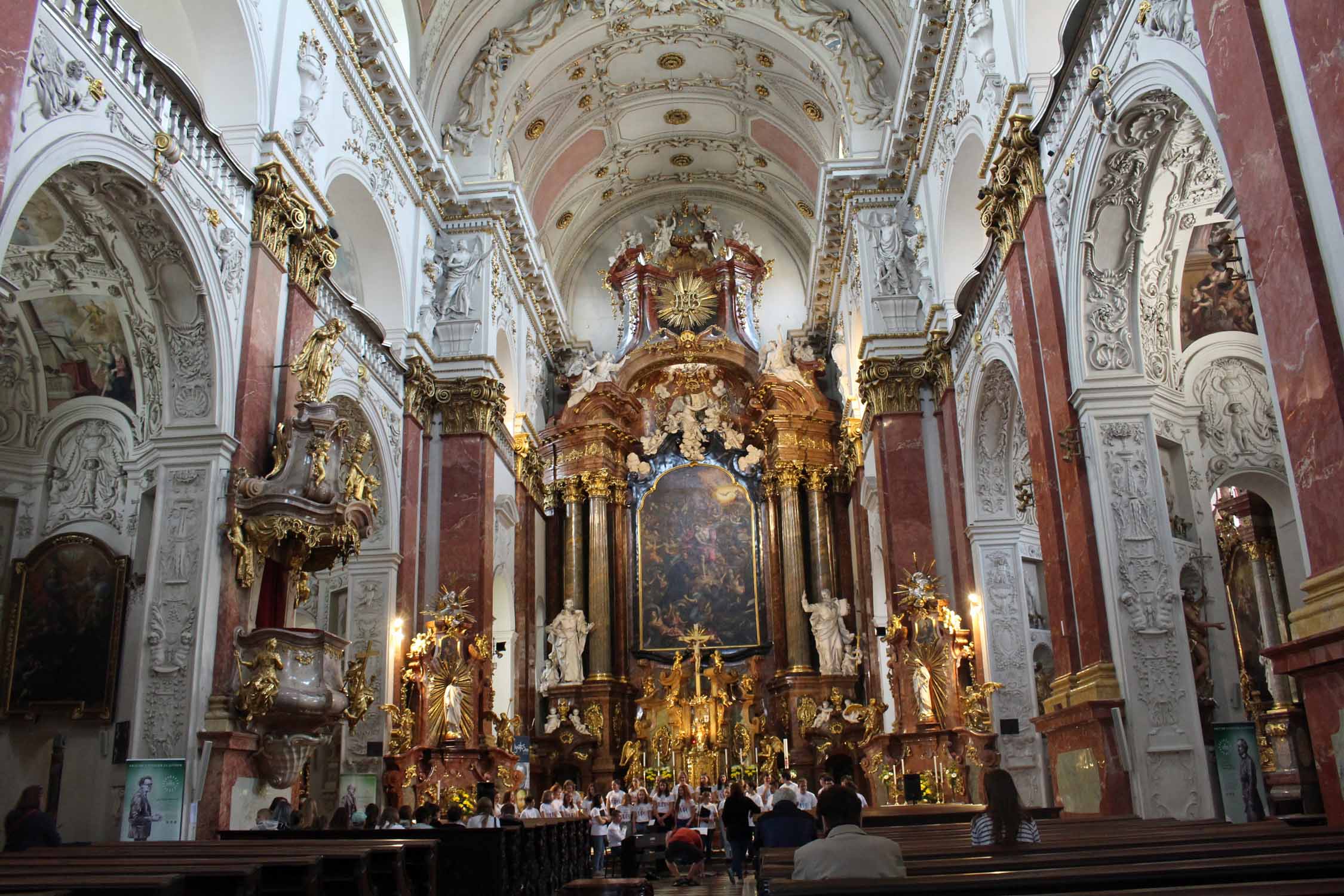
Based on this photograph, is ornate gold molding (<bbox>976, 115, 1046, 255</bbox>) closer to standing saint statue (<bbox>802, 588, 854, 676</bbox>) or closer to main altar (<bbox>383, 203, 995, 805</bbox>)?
main altar (<bbox>383, 203, 995, 805</bbox>)

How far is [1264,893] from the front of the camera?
2455mm

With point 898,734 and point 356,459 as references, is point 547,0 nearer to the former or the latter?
point 356,459

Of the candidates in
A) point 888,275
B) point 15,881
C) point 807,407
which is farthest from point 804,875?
point 807,407

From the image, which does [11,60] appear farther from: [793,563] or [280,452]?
[793,563]

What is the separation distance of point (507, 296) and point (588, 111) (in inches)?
195

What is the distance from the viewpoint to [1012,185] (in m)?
11.6

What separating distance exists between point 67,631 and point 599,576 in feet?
46.2

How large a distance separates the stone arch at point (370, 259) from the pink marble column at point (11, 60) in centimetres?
826

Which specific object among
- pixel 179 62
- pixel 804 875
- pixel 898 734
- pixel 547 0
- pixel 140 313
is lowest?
pixel 804 875

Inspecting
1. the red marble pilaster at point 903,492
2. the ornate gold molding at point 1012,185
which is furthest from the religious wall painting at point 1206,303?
the red marble pilaster at point 903,492

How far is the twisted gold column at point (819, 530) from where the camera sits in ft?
78.1

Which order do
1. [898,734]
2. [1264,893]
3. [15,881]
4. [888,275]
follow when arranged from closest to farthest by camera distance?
1. [1264,893]
2. [15,881]
3. [898,734]
4. [888,275]

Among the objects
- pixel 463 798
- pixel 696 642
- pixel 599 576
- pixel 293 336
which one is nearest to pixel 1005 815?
pixel 293 336

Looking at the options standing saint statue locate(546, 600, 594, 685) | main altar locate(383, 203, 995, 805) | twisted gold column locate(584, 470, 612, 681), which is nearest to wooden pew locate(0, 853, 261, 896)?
main altar locate(383, 203, 995, 805)
